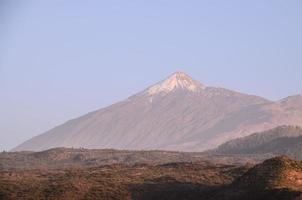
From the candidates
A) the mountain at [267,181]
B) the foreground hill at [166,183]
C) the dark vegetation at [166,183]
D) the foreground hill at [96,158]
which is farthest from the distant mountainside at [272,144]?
the mountain at [267,181]

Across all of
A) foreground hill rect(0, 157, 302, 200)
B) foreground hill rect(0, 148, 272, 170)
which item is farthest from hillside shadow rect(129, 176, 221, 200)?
foreground hill rect(0, 148, 272, 170)

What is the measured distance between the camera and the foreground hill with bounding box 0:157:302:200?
5072 cm

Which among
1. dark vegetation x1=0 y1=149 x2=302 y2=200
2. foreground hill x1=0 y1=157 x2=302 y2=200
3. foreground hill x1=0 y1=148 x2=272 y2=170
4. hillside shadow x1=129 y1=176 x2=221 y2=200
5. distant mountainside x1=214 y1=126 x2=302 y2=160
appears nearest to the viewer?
foreground hill x1=0 y1=157 x2=302 y2=200

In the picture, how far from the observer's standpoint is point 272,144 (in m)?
155

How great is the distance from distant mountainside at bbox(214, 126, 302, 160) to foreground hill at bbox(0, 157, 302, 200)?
61571mm

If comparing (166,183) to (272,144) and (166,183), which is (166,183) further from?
(272,144)

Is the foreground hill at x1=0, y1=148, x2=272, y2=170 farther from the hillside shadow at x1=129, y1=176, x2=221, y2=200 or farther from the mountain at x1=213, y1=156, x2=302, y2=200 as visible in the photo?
the mountain at x1=213, y1=156, x2=302, y2=200

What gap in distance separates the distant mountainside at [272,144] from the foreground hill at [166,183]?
61571 millimetres

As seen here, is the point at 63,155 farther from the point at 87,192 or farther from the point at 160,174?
the point at 87,192

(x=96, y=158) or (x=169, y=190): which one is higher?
(x=96, y=158)

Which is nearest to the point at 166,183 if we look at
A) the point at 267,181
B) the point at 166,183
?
the point at 166,183

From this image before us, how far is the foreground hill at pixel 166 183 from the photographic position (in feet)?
166

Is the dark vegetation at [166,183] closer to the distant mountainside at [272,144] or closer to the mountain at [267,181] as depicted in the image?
the mountain at [267,181]

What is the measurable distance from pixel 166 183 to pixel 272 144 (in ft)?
311
